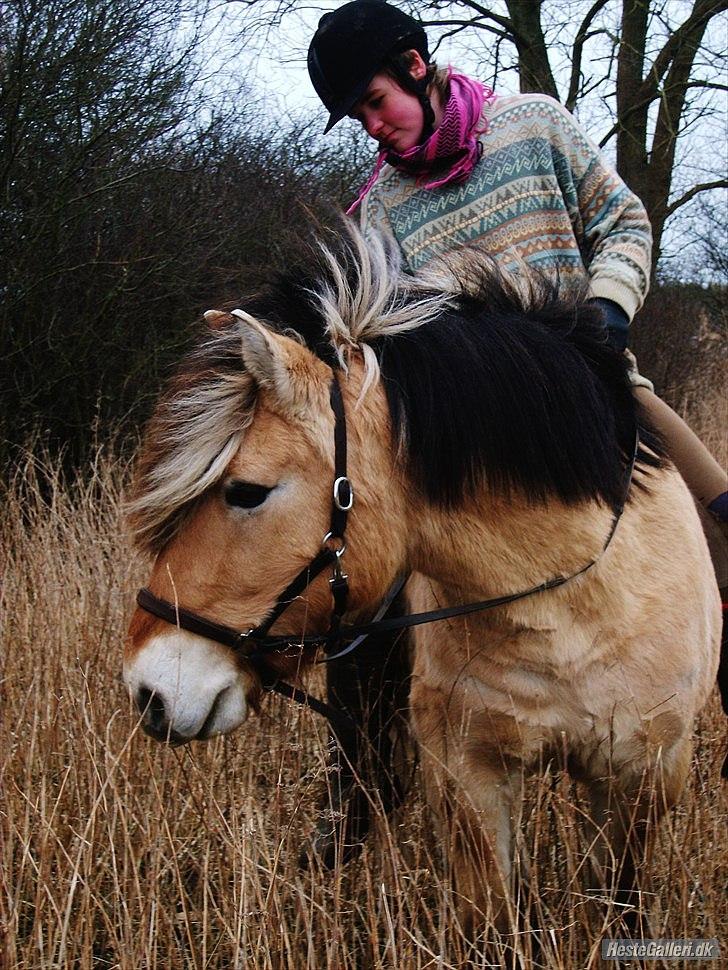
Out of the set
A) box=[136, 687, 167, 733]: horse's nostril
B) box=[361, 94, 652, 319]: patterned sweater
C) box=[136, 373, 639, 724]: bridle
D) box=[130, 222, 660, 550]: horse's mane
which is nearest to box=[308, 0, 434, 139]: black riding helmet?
box=[361, 94, 652, 319]: patterned sweater

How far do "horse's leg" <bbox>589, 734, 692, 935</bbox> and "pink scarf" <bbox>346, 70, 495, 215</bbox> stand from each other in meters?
1.78

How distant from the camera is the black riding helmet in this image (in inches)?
96.2

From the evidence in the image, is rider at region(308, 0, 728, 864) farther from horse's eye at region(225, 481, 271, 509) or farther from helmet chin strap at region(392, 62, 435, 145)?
→ horse's eye at region(225, 481, 271, 509)

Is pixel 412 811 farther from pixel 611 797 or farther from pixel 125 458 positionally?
pixel 125 458

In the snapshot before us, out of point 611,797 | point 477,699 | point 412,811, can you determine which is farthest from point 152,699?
point 412,811

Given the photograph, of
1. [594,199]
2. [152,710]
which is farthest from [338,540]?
[594,199]

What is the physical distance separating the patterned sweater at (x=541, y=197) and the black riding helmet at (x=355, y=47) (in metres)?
0.38

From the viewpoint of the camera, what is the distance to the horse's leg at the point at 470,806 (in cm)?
219

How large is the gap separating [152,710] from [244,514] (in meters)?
0.45

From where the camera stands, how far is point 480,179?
2.74m

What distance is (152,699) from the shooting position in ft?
5.94

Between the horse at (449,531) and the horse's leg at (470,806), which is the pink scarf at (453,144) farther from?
the horse's leg at (470,806)

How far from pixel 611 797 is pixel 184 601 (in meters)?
1.18

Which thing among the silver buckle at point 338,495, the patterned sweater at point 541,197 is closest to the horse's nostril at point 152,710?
the silver buckle at point 338,495
